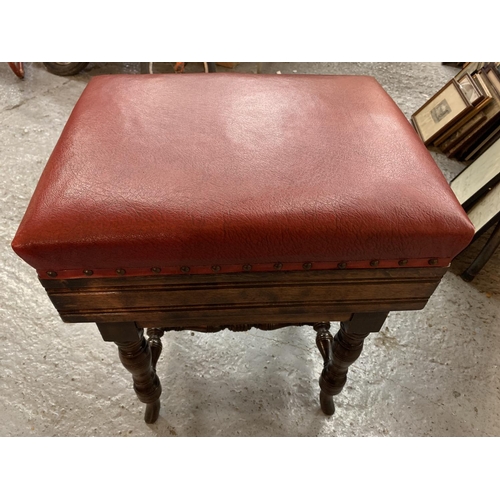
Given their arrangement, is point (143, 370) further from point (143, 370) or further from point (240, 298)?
point (240, 298)

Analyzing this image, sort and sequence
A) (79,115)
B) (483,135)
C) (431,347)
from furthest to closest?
1. (483,135)
2. (431,347)
3. (79,115)

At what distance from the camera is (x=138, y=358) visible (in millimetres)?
957

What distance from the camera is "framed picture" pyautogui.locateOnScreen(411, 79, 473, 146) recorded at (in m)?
1.93

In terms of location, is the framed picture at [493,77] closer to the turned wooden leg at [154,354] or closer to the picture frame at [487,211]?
the picture frame at [487,211]

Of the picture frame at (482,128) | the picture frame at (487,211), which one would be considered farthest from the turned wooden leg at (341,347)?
the picture frame at (482,128)

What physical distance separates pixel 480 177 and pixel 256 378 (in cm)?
107

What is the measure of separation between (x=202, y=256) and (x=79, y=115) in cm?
41

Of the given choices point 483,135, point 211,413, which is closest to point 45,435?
point 211,413

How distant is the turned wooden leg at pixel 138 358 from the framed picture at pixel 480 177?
1.22 metres

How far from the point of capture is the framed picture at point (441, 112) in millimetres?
1926

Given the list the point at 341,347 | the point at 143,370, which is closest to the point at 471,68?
the point at 341,347

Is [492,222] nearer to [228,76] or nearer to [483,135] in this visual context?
[483,135]

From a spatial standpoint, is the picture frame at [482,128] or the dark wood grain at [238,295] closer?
the dark wood grain at [238,295]

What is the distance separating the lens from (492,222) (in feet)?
4.92
